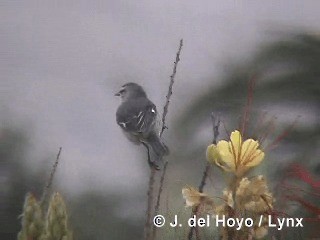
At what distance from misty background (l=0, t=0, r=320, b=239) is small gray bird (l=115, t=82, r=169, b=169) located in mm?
19

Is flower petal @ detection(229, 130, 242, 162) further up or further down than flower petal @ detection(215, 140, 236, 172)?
further up

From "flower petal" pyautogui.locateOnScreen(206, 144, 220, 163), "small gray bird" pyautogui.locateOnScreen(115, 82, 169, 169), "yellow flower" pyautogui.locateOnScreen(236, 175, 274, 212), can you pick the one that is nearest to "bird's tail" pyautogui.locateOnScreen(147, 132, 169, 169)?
"small gray bird" pyautogui.locateOnScreen(115, 82, 169, 169)

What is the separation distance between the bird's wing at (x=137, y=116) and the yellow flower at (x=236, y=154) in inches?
6.6

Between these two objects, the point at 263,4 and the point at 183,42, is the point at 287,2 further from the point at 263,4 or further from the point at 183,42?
the point at 183,42

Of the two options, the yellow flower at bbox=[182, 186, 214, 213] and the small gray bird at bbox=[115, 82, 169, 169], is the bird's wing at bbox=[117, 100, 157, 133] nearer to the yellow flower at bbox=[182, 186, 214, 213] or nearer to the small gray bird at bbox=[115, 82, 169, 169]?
the small gray bird at bbox=[115, 82, 169, 169]

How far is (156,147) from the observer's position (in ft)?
5.69

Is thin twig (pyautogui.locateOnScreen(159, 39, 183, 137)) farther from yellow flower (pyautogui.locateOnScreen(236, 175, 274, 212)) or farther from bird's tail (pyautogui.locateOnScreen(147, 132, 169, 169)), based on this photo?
yellow flower (pyautogui.locateOnScreen(236, 175, 274, 212))

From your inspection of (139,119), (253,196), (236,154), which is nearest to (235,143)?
(236,154)

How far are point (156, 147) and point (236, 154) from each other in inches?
7.9

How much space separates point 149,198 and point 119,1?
495 millimetres

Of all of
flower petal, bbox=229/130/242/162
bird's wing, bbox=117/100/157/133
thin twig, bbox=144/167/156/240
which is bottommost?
thin twig, bbox=144/167/156/240

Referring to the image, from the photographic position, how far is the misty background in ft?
5.55

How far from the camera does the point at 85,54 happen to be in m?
1.71

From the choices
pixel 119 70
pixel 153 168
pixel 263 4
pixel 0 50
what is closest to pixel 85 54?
pixel 119 70
